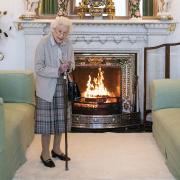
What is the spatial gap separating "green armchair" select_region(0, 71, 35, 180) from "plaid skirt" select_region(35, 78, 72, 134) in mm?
206

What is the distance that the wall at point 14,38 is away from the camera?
5508mm

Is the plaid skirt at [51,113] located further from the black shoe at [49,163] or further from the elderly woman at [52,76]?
the black shoe at [49,163]

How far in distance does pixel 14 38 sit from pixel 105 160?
232cm

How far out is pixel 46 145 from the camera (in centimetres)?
384

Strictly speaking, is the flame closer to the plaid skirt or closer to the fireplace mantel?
the fireplace mantel

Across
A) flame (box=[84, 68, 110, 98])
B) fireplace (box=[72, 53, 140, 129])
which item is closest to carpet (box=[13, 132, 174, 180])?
fireplace (box=[72, 53, 140, 129])

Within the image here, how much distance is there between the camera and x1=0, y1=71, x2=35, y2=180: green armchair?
10.6 feet

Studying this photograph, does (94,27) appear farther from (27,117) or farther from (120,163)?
(120,163)

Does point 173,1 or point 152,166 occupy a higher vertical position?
point 173,1

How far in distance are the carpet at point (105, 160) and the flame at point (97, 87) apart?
0.82 meters

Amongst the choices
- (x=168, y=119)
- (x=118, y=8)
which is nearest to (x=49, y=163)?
(x=168, y=119)

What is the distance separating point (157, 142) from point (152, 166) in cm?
66

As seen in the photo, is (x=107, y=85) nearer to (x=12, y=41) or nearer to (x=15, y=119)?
(x=12, y=41)

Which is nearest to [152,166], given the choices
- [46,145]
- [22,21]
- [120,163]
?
[120,163]
